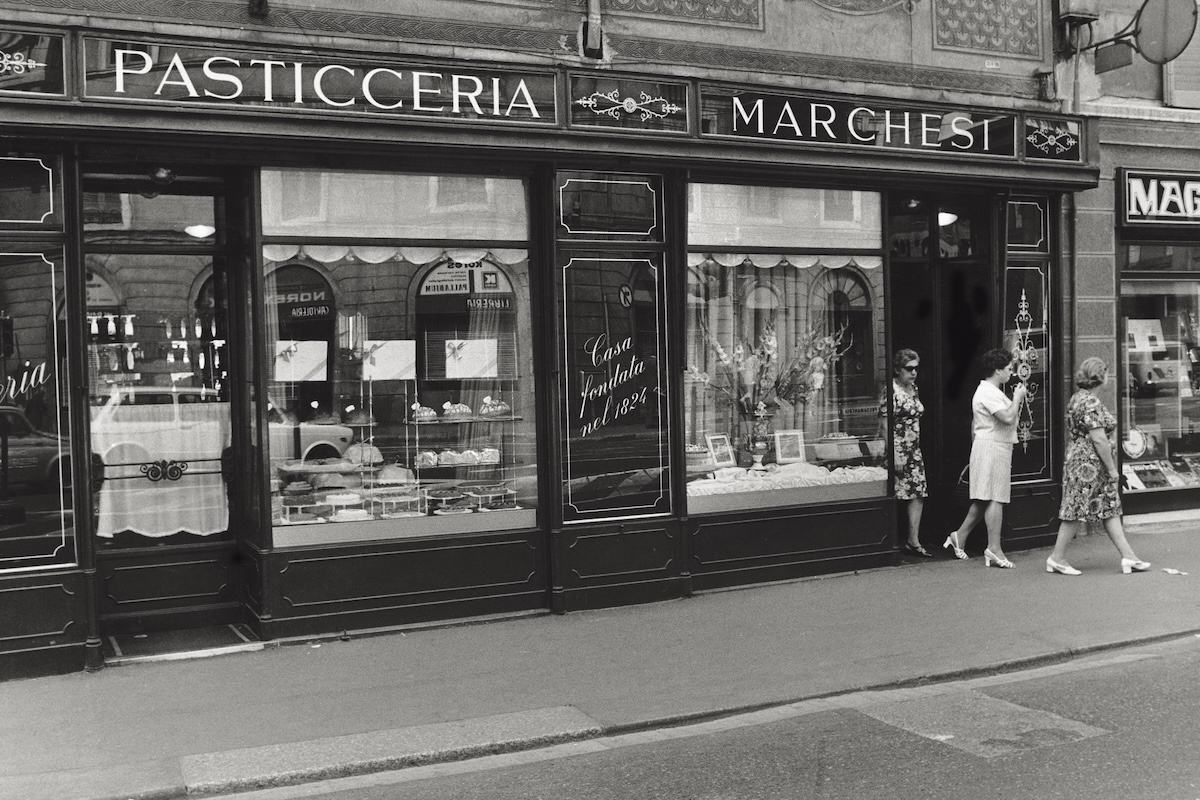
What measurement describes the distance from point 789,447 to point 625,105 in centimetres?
330

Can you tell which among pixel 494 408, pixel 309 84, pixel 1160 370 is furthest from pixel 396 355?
pixel 1160 370

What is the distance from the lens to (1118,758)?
18.4ft

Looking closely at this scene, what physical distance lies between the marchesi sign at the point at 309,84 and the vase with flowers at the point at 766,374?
105 inches

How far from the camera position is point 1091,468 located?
9.84 metres

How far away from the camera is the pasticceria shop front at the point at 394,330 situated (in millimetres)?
7570

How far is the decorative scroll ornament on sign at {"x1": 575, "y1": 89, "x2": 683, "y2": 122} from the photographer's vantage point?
28.8ft

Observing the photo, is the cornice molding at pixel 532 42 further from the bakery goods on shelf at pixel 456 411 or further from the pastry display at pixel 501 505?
the pastry display at pixel 501 505

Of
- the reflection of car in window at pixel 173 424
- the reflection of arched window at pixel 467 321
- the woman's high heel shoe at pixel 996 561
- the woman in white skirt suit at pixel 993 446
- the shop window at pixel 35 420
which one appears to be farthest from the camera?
the woman's high heel shoe at pixel 996 561

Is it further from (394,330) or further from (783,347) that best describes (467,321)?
(783,347)

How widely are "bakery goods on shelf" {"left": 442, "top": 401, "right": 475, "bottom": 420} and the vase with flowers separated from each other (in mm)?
1955

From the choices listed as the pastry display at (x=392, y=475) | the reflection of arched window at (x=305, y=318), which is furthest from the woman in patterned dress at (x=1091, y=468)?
the reflection of arched window at (x=305, y=318)

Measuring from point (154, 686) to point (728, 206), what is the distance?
5.59m

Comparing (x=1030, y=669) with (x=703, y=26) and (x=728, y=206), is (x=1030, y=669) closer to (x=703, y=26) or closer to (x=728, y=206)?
(x=728, y=206)

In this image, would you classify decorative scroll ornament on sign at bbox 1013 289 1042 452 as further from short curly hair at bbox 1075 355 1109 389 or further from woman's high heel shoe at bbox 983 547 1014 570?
short curly hair at bbox 1075 355 1109 389
